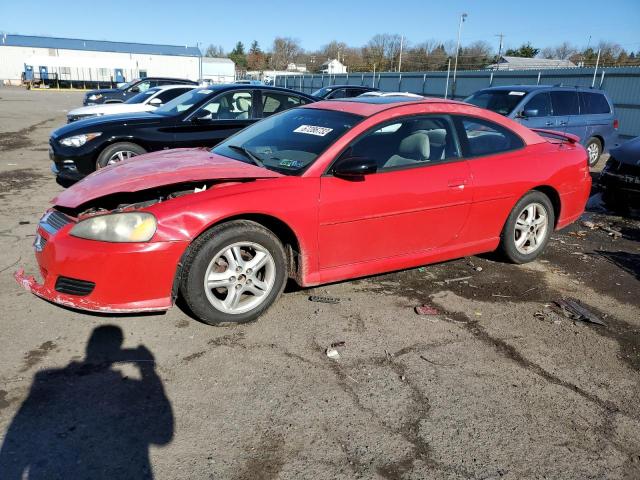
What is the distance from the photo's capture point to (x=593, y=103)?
1132 cm

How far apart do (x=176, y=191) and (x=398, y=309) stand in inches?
76.3

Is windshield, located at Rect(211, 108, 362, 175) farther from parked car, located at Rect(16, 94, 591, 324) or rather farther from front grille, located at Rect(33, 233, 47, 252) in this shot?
front grille, located at Rect(33, 233, 47, 252)

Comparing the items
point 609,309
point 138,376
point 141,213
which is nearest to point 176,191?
point 141,213

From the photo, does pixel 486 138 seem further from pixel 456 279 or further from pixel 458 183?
pixel 456 279

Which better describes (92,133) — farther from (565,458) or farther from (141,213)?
(565,458)

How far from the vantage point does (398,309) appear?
4152 millimetres

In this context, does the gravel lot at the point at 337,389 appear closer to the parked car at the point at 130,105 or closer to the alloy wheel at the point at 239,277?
the alloy wheel at the point at 239,277

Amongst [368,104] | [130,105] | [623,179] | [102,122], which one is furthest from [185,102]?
[623,179]

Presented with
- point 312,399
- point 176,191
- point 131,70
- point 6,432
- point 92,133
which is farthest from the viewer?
point 131,70

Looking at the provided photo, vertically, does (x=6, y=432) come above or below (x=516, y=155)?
below

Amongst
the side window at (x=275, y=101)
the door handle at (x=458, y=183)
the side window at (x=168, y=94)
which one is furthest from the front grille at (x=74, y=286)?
the side window at (x=168, y=94)

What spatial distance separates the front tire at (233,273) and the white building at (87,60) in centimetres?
6684

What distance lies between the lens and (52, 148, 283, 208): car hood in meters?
3.66

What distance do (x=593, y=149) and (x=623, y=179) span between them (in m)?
4.68
